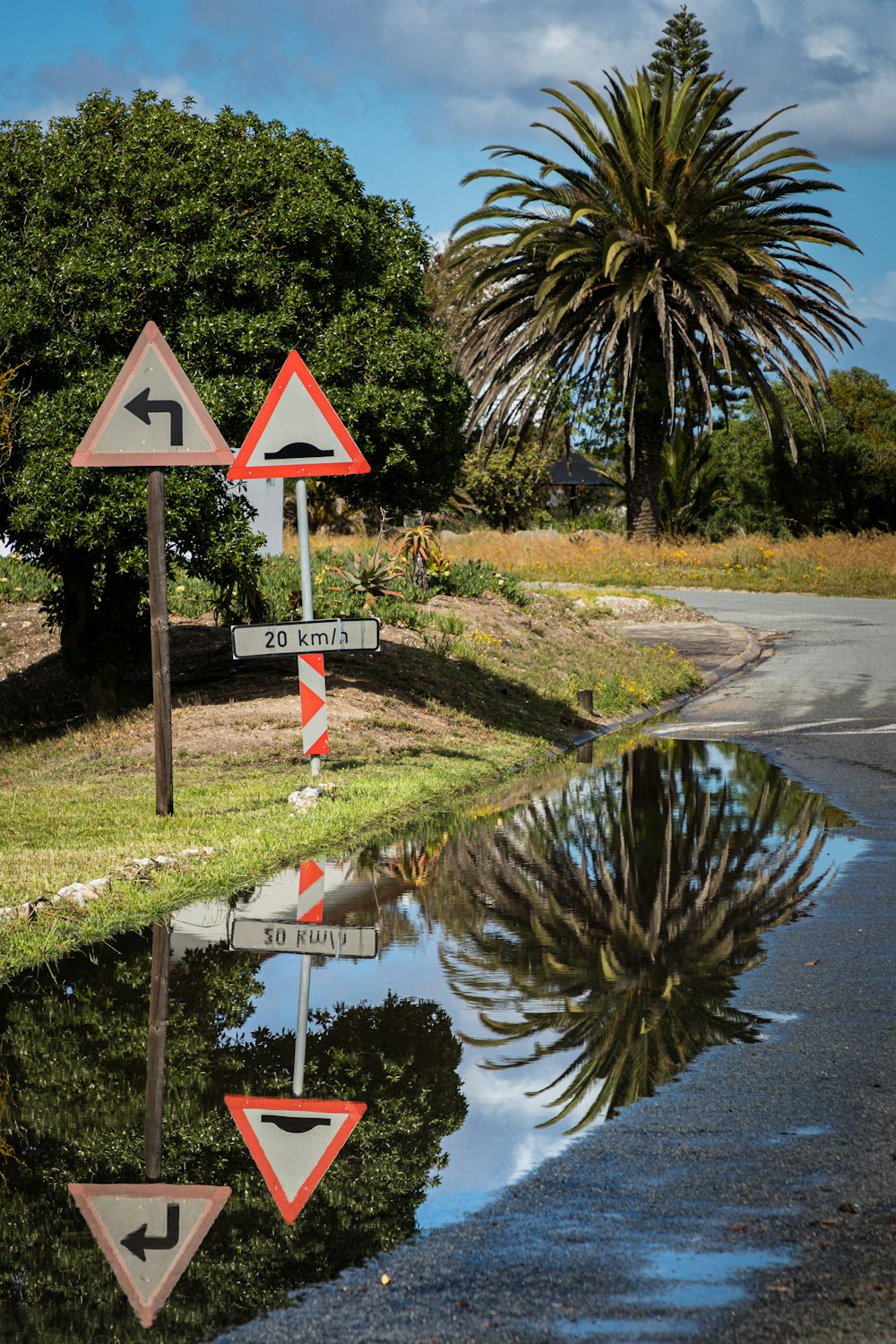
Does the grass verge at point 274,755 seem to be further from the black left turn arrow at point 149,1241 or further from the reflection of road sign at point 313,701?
the black left turn arrow at point 149,1241

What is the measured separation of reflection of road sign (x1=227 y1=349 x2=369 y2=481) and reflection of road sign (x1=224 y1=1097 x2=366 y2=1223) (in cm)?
597

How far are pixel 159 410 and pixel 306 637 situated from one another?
1.83 m

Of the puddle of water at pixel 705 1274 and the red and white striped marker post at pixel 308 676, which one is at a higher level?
the red and white striped marker post at pixel 308 676

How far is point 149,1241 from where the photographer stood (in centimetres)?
359

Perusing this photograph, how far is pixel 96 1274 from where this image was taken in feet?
11.3

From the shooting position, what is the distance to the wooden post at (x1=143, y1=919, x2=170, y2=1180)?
4202mm

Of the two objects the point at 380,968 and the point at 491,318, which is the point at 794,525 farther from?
the point at 380,968

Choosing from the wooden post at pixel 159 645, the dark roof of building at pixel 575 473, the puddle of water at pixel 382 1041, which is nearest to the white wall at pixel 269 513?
the wooden post at pixel 159 645

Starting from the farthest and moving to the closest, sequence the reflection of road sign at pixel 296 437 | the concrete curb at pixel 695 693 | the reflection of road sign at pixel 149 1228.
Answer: the concrete curb at pixel 695 693 → the reflection of road sign at pixel 296 437 → the reflection of road sign at pixel 149 1228

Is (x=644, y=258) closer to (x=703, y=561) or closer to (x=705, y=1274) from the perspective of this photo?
(x=703, y=561)

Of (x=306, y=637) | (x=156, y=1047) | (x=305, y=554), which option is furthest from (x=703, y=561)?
(x=156, y=1047)

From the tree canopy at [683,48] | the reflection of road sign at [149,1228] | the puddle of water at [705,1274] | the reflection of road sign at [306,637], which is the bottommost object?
the reflection of road sign at [149,1228]

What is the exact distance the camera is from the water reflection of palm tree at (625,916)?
5207mm

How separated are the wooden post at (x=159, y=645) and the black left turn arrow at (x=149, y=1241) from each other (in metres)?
6.00
